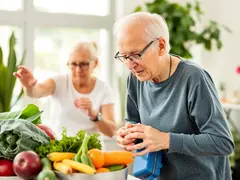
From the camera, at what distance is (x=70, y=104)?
10.2ft

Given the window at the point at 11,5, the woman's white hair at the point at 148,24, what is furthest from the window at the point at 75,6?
the woman's white hair at the point at 148,24

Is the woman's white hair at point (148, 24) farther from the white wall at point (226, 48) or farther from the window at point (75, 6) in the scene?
the white wall at point (226, 48)

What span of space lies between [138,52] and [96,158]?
47 cm

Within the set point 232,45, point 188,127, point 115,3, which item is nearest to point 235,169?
point 232,45

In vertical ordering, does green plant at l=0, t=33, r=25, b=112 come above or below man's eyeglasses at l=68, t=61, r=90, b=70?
below

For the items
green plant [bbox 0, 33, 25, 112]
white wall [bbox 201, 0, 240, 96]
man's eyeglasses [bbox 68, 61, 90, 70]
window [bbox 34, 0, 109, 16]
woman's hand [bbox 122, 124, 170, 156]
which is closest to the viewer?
woman's hand [bbox 122, 124, 170, 156]

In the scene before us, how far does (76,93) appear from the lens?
3.18m

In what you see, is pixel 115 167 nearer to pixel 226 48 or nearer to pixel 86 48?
pixel 86 48

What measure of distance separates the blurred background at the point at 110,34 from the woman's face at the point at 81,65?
3.93 ft

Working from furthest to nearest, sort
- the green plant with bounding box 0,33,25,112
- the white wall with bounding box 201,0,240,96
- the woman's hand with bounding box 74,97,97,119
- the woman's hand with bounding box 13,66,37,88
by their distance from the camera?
1. the white wall with bounding box 201,0,240,96
2. the green plant with bounding box 0,33,25,112
3. the woman's hand with bounding box 74,97,97,119
4. the woman's hand with bounding box 13,66,37,88

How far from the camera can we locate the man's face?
184 centimetres

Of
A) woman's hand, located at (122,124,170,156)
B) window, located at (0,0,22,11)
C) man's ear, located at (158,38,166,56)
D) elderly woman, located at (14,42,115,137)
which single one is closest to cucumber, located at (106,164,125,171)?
woman's hand, located at (122,124,170,156)

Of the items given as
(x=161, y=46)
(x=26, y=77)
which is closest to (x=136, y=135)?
(x=161, y=46)

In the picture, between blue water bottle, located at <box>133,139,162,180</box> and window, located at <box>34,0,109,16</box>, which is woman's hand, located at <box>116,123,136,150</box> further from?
window, located at <box>34,0,109,16</box>
